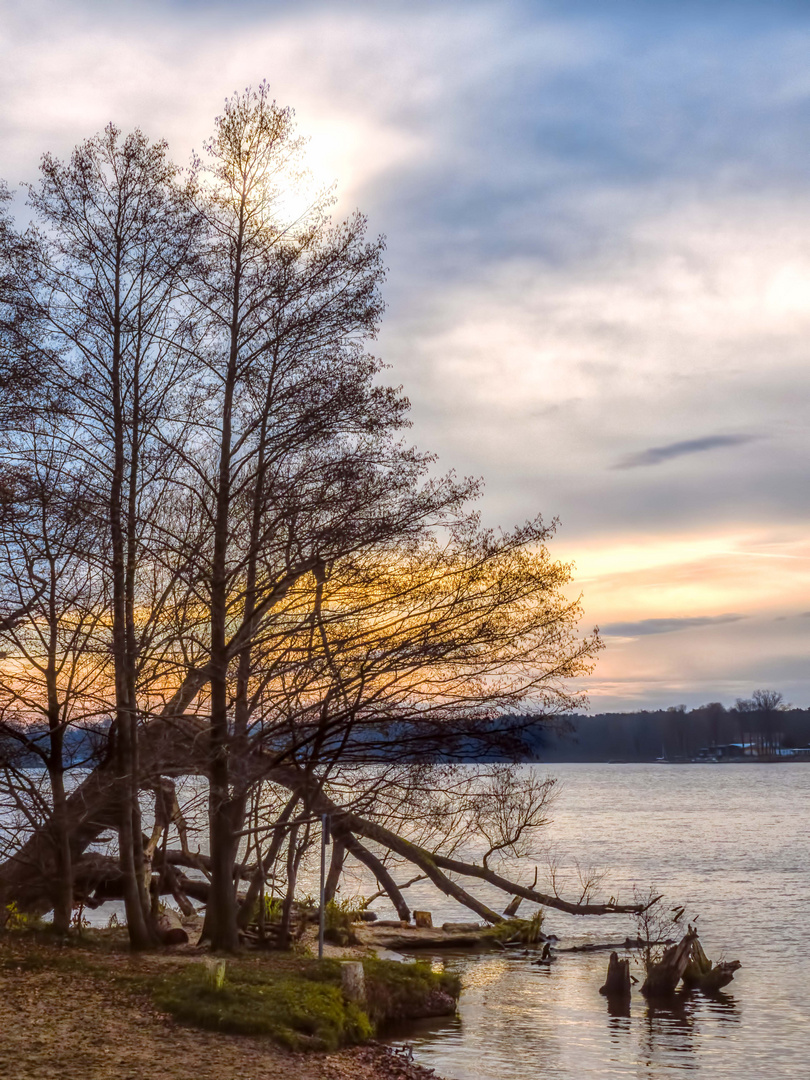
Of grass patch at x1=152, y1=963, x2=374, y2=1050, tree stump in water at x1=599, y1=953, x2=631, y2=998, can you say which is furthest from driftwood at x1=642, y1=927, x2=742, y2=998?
grass patch at x1=152, y1=963, x2=374, y2=1050

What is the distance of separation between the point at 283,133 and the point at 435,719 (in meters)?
9.21

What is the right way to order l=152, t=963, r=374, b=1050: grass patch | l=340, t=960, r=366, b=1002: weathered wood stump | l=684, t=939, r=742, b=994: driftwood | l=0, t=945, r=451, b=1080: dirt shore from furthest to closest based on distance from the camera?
l=684, t=939, r=742, b=994: driftwood, l=340, t=960, r=366, b=1002: weathered wood stump, l=152, t=963, r=374, b=1050: grass patch, l=0, t=945, r=451, b=1080: dirt shore

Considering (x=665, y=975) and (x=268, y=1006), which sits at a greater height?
(x=268, y=1006)

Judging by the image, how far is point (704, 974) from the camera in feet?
80.2

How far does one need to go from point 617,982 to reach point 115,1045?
13725 millimetres

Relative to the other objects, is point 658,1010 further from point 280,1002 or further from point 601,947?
point 280,1002

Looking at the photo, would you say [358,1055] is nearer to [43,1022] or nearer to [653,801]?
[43,1022]

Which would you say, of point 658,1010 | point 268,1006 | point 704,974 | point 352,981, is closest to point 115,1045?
point 268,1006

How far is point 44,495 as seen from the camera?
1633 cm

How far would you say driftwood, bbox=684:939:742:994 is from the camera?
79.3 ft

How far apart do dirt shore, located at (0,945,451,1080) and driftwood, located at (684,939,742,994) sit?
38.6 feet

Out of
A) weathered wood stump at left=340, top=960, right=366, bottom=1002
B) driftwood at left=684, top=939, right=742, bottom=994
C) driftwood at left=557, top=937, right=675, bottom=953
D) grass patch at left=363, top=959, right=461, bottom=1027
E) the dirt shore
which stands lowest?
driftwood at left=557, top=937, right=675, bottom=953

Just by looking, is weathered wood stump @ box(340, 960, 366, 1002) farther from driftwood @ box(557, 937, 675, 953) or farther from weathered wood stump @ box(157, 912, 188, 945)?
driftwood @ box(557, 937, 675, 953)

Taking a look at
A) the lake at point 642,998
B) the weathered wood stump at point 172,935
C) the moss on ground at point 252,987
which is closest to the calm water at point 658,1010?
the lake at point 642,998
